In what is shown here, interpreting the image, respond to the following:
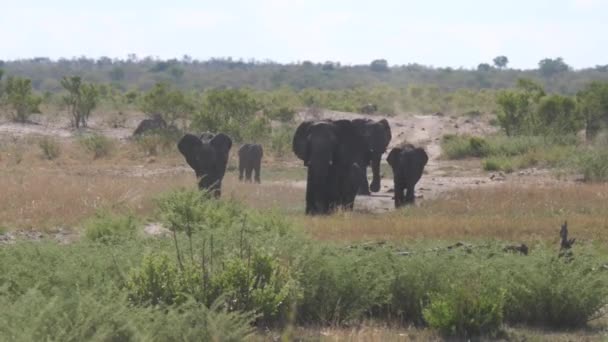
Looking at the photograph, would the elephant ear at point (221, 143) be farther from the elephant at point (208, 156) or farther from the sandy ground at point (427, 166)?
the sandy ground at point (427, 166)

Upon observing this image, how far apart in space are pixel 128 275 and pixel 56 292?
47.6 inches

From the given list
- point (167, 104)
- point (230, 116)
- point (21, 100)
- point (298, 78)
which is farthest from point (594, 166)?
point (298, 78)

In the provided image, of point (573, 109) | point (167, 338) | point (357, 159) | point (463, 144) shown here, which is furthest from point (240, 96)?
point (167, 338)

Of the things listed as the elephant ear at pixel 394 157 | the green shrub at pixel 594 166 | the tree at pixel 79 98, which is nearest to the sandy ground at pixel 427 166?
the tree at pixel 79 98

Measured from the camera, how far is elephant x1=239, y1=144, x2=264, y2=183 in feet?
102

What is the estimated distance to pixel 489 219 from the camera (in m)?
19.9

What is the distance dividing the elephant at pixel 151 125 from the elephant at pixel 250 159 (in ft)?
56.1

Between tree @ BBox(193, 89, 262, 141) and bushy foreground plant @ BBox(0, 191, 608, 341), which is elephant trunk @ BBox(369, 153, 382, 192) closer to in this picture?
tree @ BBox(193, 89, 262, 141)

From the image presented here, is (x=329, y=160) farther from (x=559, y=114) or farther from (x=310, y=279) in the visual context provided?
(x=559, y=114)

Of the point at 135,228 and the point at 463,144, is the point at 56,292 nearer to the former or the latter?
the point at 135,228

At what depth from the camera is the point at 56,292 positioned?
9.59 meters

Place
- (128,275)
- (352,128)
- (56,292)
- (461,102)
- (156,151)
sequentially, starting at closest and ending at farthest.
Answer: (56,292) → (128,275) → (352,128) → (156,151) → (461,102)

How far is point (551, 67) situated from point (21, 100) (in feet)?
435

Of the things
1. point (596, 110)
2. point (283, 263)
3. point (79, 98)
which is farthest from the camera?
point (79, 98)
